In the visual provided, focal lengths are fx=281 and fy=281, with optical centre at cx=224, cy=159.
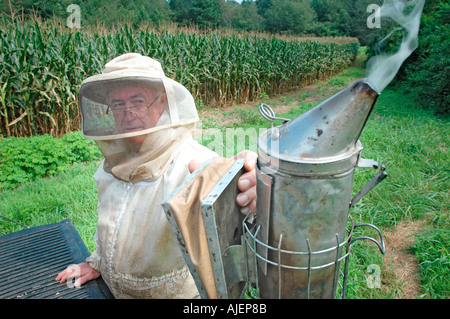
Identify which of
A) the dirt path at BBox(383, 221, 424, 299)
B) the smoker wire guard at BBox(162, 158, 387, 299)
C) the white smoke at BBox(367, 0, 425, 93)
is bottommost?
the dirt path at BBox(383, 221, 424, 299)

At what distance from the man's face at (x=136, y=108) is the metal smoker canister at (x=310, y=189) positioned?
938 millimetres

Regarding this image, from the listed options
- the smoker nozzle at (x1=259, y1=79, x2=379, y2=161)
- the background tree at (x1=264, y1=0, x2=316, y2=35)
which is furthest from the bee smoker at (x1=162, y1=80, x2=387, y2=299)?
the background tree at (x1=264, y1=0, x2=316, y2=35)

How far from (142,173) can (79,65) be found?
21.0 feet

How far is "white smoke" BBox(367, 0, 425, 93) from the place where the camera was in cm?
71

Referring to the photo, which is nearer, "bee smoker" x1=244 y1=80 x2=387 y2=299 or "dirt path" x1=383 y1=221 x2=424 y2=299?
"bee smoker" x1=244 y1=80 x2=387 y2=299

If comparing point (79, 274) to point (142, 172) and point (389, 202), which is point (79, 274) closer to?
point (142, 172)

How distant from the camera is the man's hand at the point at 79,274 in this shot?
1819mm

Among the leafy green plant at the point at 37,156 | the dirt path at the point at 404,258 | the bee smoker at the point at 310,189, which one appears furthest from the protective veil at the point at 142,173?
the leafy green plant at the point at 37,156

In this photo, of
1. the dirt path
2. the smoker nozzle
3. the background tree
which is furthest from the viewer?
the background tree

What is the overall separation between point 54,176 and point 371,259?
17.3ft

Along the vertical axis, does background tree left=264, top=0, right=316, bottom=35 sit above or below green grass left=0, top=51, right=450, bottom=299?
above

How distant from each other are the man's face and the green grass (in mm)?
1993

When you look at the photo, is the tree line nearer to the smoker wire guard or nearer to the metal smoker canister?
the smoker wire guard
